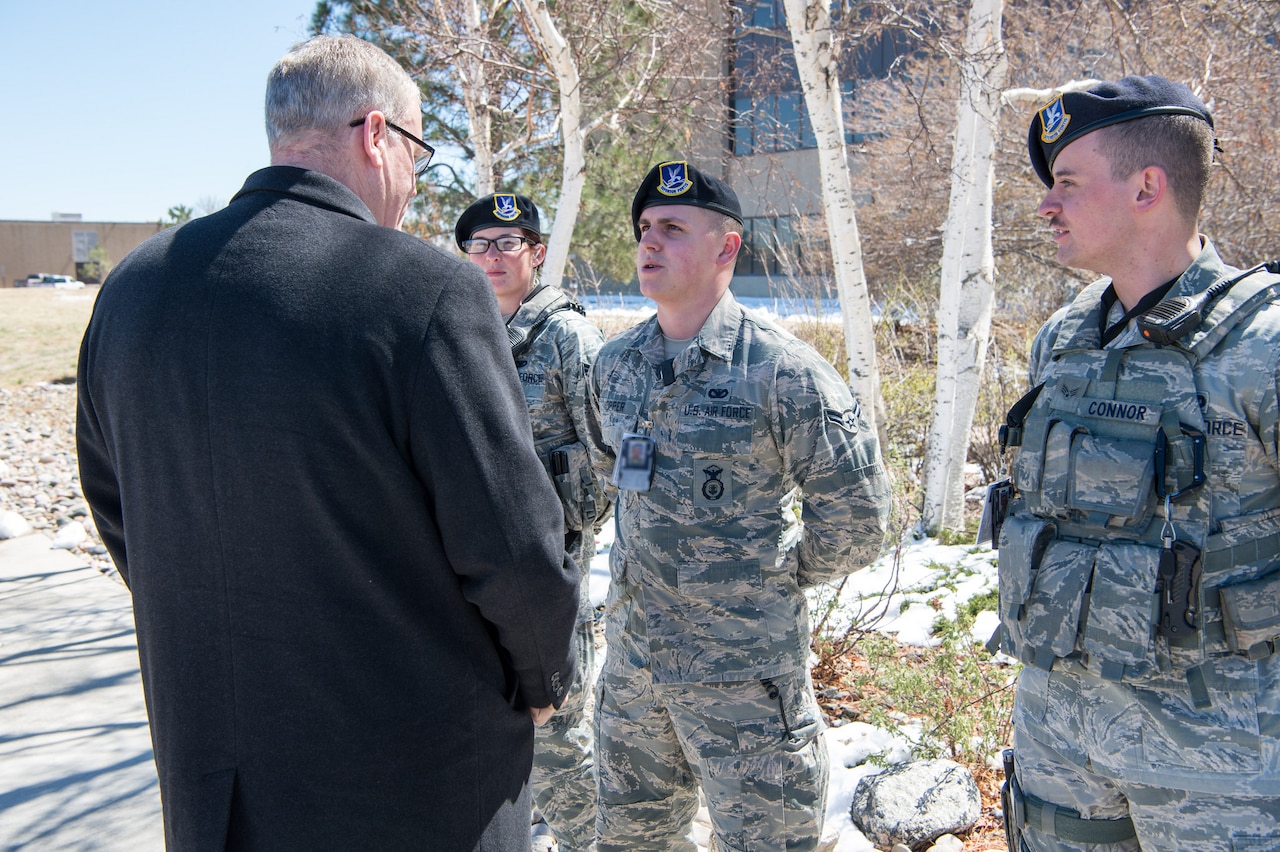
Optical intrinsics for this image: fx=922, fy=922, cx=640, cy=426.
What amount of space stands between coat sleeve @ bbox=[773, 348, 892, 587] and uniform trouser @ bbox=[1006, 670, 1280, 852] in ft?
1.74

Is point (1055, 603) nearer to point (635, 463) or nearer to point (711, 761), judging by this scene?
point (711, 761)

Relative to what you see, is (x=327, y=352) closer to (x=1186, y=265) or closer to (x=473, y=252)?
(x=1186, y=265)

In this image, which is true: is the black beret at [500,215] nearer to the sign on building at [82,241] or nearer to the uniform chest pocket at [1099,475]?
the uniform chest pocket at [1099,475]

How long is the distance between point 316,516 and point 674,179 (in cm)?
165

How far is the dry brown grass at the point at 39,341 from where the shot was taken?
14.9 m

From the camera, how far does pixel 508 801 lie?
5.36 feet

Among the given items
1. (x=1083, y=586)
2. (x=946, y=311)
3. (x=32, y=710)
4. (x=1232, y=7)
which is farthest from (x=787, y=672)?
(x=1232, y=7)

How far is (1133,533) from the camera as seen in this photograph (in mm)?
1886

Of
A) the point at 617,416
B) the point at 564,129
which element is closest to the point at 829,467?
the point at 617,416

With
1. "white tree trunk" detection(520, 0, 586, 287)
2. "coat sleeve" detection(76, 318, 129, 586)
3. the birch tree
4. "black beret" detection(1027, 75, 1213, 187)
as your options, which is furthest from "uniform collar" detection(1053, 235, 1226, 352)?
"white tree trunk" detection(520, 0, 586, 287)

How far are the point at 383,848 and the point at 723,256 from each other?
1.82 meters

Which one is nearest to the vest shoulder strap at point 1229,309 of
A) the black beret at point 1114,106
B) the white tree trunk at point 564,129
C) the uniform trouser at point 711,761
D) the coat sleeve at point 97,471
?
the black beret at point 1114,106

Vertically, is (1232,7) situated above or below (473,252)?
above

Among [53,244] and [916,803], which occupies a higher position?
[53,244]
